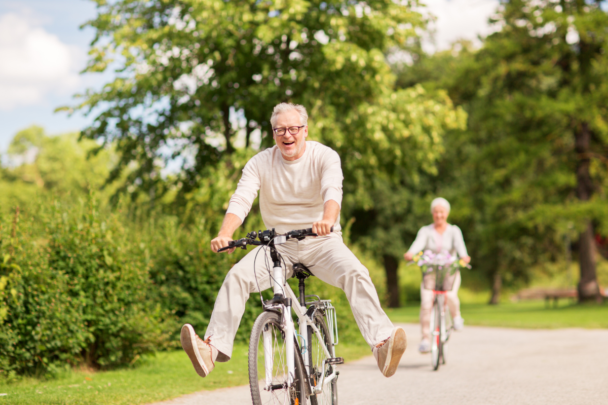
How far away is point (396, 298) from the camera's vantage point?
1325 inches

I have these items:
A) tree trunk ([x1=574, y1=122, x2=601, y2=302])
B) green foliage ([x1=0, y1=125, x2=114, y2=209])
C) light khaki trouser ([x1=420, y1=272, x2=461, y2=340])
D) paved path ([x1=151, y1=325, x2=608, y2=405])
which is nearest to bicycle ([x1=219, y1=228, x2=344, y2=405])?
paved path ([x1=151, y1=325, x2=608, y2=405])

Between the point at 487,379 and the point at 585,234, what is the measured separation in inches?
790

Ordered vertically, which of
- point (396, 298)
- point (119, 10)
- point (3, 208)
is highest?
point (119, 10)

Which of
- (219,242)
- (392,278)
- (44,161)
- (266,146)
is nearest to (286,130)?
(219,242)

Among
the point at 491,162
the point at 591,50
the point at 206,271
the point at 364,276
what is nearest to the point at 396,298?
the point at 491,162

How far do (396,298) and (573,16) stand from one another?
16.0 metres

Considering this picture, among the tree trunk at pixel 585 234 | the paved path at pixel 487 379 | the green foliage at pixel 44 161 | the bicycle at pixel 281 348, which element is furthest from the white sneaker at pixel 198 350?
the green foliage at pixel 44 161

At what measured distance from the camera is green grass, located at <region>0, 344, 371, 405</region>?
227 inches

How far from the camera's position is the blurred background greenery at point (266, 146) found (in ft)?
24.9

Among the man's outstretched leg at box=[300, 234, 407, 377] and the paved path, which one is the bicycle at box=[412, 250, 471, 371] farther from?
the man's outstretched leg at box=[300, 234, 407, 377]

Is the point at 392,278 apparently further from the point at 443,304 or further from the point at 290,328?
the point at 290,328

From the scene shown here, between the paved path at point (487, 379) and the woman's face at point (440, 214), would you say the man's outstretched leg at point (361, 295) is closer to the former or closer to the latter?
the paved path at point (487, 379)

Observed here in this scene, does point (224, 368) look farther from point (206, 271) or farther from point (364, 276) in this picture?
point (364, 276)

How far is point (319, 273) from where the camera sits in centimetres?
464
